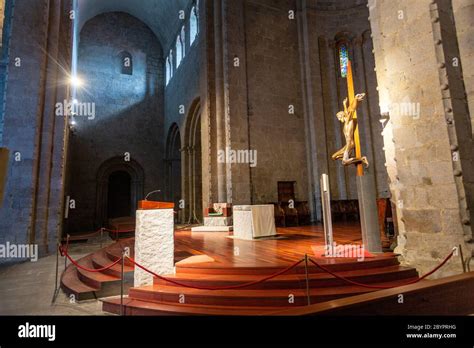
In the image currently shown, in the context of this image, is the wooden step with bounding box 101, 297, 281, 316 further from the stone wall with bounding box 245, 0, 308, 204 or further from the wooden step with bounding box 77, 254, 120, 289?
the stone wall with bounding box 245, 0, 308, 204

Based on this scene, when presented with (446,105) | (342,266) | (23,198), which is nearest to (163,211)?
(342,266)

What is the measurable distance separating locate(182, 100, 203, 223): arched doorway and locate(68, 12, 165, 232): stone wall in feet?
12.1

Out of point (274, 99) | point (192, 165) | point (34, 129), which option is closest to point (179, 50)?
point (192, 165)

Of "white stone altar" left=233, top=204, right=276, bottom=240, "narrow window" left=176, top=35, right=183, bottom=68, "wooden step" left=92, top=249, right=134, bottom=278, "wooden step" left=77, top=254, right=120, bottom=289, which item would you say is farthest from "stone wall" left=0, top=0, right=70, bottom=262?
"narrow window" left=176, top=35, right=183, bottom=68

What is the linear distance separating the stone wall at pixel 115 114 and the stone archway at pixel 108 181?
0.06 metres

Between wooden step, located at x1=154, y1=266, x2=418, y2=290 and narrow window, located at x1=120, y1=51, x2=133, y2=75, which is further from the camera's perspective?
narrow window, located at x1=120, y1=51, x2=133, y2=75

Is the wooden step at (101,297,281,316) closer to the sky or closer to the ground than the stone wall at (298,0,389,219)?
closer to the ground

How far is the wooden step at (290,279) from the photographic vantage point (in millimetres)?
3557

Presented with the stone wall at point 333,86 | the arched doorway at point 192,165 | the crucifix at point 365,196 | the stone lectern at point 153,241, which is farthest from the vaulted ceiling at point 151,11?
the stone lectern at point 153,241

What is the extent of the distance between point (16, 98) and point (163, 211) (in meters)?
6.71

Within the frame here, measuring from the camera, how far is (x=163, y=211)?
399 centimetres

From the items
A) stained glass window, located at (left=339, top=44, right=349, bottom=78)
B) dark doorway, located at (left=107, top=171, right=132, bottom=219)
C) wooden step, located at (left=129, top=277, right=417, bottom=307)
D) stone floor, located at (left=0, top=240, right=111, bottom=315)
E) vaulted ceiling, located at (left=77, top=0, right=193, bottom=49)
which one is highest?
vaulted ceiling, located at (left=77, top=0, right=193, bottom=49)

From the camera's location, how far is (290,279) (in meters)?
3.56

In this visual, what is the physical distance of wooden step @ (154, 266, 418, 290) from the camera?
3.56 meters
